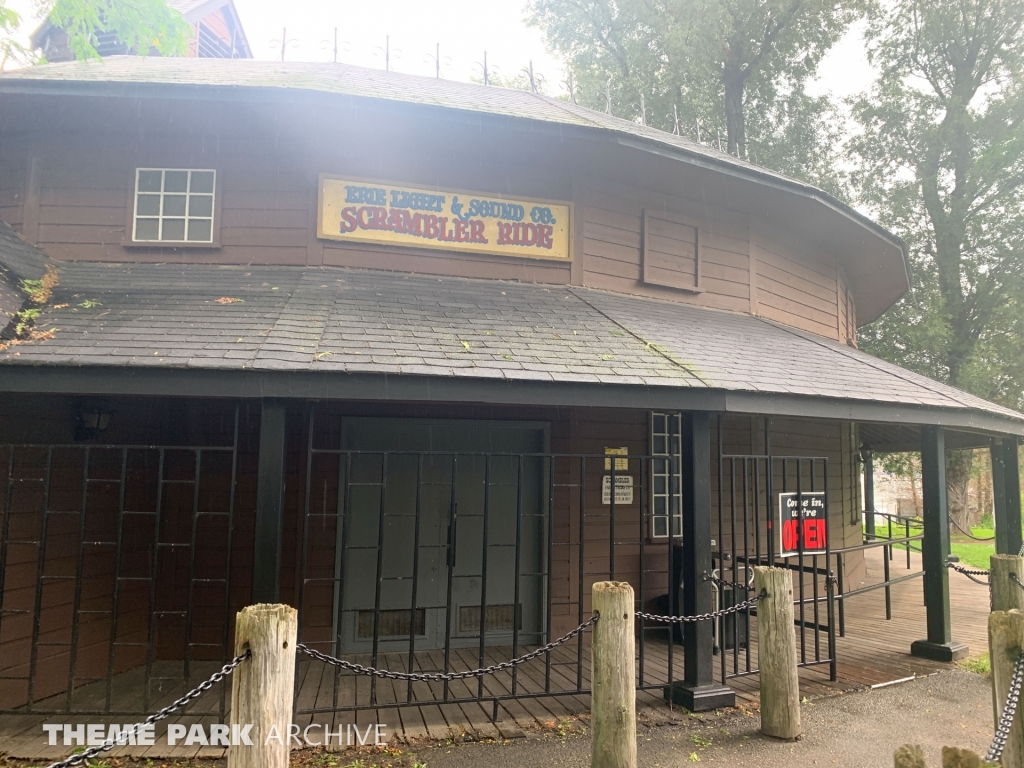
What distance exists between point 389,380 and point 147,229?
4.10m

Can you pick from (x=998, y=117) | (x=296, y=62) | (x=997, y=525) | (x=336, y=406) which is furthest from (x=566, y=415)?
(x=998, y=117)

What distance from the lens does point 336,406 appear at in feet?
22.4

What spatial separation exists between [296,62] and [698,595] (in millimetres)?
10071

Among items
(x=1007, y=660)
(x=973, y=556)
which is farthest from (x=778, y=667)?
(x=973, y=556)

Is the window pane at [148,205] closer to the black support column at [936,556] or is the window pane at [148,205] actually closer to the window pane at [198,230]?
the window pane at [198,230]

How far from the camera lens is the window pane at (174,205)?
7047 mm

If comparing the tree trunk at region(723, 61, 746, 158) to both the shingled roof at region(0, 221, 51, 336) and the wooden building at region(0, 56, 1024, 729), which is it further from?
the shingled roof at region(0, 221, 51, 336)

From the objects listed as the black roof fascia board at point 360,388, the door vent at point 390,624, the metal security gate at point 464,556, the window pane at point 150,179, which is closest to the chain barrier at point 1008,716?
the black roof fascia board at point 360,388

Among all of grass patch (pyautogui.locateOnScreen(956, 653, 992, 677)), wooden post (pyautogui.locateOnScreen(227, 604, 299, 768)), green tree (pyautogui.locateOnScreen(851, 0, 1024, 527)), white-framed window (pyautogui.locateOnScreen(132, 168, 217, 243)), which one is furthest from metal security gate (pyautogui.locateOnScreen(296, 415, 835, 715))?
green tree (pyautogui.locateOnScreen(851, 0, 1024, 527))

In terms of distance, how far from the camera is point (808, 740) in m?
4.71

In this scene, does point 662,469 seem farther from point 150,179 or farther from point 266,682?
point 150,179

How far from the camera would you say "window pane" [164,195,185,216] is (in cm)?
705

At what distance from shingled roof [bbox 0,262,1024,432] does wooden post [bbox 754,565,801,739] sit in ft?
5.54

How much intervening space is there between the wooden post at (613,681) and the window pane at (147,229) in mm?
5958
